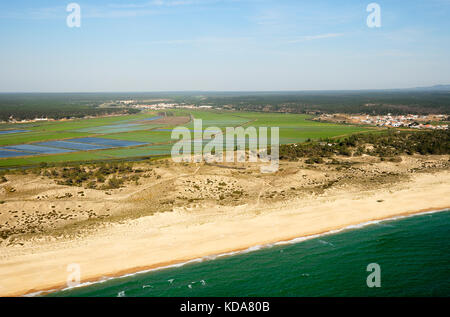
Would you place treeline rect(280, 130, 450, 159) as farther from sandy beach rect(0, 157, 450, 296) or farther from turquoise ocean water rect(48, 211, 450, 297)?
turquoise ocean water rect(48, 211, 450, 297)

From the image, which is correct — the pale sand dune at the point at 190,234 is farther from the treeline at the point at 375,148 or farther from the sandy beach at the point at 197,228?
the treeline at the point at 375,148

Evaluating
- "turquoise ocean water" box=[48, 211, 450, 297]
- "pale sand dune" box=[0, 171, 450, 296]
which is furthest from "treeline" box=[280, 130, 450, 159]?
"turquoise ocean water" box=[48, 211, 450, 297]

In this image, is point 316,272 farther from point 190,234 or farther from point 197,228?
point 197,228

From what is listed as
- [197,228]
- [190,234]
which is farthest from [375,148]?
[190,234]

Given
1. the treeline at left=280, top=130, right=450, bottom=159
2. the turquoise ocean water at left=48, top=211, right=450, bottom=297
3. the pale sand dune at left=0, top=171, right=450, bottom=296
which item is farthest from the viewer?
the treeline at left=280, top=130, right=450, bottom=159

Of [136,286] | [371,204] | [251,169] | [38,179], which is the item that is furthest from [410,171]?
[38,179]
